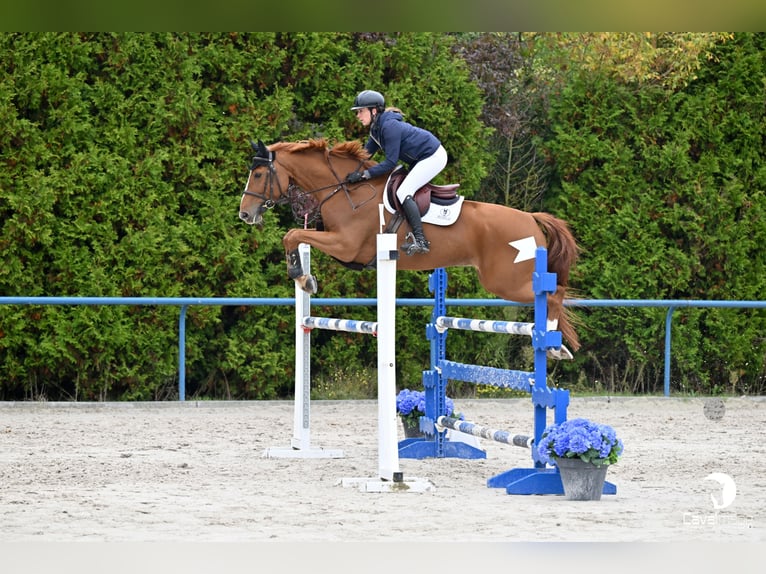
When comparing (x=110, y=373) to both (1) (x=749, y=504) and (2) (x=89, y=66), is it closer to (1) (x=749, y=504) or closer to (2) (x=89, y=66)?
(2) (x=89, y=66)

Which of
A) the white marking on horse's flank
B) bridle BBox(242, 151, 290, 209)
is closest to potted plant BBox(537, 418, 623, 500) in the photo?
the white marking on horse's flank

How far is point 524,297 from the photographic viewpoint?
23.1 feet

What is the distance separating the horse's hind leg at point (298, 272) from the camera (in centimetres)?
626

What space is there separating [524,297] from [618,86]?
14.2 feet

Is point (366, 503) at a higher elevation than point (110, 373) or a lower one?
lower

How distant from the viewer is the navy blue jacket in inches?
246

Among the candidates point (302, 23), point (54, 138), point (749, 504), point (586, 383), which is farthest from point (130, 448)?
point (302, 23)

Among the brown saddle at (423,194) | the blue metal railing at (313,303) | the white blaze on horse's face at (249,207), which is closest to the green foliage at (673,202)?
the blue metal railing at (313,303)

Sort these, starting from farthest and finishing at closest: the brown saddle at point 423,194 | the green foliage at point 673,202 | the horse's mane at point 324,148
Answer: the green foliage at point 673,202 → the horse's mane at point 324,148 → the brown saddle at point 423,194

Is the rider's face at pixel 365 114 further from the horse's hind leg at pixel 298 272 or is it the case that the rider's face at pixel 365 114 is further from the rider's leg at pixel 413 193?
the horse's hind leg at pixel 298 272

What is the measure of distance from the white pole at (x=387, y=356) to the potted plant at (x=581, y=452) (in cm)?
76

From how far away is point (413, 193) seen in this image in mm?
6445

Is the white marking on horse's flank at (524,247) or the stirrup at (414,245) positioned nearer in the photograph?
the stirrup at (414,245)

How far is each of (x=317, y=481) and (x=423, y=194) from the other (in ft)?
6.21
